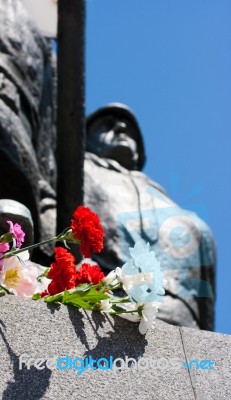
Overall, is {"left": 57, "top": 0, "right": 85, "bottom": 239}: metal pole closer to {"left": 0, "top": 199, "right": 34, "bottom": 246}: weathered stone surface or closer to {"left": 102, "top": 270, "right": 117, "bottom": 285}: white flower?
{"left": 0, "top": 199, "right": 34, "bottom": 246}: weathered stone surface

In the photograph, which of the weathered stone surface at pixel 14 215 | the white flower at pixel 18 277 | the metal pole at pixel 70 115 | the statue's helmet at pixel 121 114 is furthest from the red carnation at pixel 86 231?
the statue's helmet at pixel 121 114

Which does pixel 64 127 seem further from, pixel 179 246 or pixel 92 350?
pixel 92 350

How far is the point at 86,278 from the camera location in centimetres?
518

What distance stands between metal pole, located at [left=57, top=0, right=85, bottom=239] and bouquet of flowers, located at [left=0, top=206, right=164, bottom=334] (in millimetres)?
4216

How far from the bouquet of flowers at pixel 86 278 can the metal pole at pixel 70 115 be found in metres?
4.22

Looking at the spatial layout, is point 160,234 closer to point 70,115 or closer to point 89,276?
point 70,115

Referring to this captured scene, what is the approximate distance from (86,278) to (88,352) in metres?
0.44

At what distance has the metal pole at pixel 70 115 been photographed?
9.38 m

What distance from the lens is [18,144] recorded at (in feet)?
32.0

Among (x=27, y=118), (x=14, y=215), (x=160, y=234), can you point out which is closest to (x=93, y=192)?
(x=160, y=234)

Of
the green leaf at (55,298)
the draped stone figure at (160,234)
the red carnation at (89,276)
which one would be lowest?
the draped stone figure at (160,234)

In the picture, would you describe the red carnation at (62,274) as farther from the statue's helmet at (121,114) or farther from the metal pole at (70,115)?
the statue's helmet at (121,114)

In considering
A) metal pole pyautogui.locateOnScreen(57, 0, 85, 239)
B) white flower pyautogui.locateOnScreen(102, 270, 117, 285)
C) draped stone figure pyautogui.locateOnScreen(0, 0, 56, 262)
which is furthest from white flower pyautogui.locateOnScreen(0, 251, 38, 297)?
draped stone figure pyautogui.locateOnScreen(0, 0, 56, 262)

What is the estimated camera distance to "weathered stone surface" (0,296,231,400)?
15.1 feet
